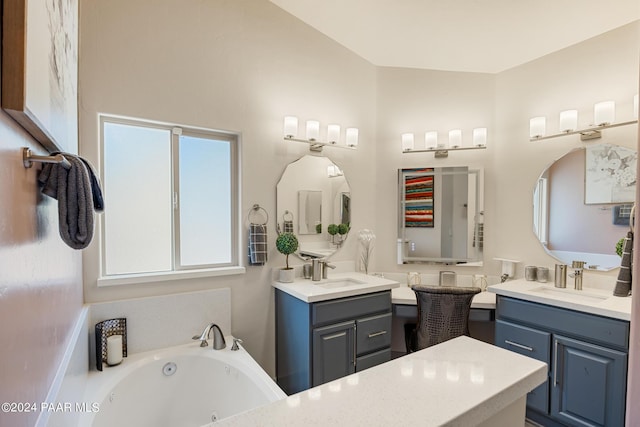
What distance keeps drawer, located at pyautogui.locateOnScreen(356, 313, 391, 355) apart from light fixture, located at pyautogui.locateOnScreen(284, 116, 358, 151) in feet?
5.09

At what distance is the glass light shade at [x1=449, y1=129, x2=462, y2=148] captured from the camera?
3072 mm

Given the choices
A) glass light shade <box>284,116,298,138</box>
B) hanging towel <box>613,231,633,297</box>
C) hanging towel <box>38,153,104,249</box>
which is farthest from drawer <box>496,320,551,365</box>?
hanging towel <box>38,153,104,249</box>

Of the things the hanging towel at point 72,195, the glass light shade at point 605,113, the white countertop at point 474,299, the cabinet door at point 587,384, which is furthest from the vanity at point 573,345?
the hanging towel at point 72,195

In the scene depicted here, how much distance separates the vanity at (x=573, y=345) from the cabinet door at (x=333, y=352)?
113cm

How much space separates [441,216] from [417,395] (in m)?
2.66

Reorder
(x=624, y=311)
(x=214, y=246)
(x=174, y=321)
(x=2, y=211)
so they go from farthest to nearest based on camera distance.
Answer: (x=214, y=246) < (x=174, y=321) < (x=624, y=311) < (x=2, y=211)

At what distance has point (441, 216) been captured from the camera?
3.13 meters

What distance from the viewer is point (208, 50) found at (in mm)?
2381

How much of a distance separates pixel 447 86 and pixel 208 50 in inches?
86.7

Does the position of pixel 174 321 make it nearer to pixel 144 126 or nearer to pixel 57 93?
pixel 144 126

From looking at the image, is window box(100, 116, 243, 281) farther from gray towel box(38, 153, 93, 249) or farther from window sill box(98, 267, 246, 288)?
gray towel box(38, 153, 93, 249)

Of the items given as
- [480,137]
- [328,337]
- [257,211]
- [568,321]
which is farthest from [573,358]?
[257,211]

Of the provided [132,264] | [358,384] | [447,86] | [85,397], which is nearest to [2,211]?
[358,384]

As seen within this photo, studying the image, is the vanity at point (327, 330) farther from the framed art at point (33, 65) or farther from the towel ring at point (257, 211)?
the framed art at point (33, 65)
